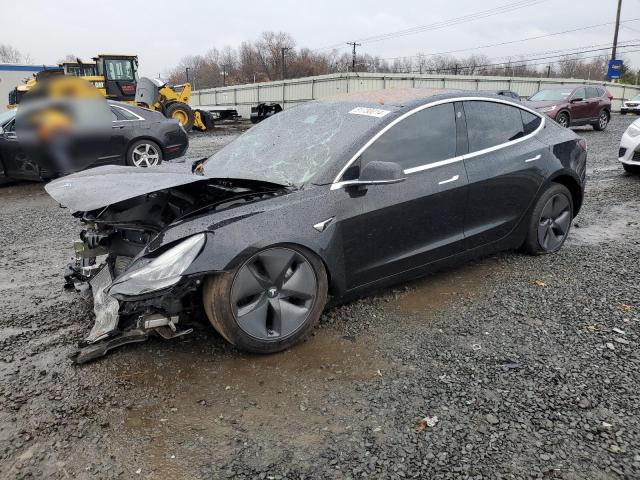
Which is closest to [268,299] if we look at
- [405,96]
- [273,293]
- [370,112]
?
[273,293]

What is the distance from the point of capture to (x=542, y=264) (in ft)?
14.8

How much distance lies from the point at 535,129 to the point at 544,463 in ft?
10.4

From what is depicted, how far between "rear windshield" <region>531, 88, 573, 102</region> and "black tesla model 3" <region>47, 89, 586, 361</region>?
48.1 ft

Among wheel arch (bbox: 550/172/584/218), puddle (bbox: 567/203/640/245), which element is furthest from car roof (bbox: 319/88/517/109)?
puddle (bbox: 567/203/640/245)

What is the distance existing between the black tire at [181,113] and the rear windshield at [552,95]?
12785mm

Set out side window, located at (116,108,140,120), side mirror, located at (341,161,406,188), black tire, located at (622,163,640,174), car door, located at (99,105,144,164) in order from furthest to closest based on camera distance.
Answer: side window, located at (116,108,140,120) → car door, located at (99,105,144,164) → black tire, located at (622,163,640,174) → side mirror, located at (341,161,406,188)

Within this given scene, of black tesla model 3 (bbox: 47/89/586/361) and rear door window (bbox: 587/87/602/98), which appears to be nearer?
black tesla model 3 (bbox: 47/89/586/361)

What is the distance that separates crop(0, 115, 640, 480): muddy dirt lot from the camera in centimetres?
221

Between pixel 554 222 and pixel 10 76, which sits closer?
pixel 554 222

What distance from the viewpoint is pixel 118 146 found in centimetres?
918

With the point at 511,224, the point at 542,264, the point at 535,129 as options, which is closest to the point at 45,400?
the point at 511,224

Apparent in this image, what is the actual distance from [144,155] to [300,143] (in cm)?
675

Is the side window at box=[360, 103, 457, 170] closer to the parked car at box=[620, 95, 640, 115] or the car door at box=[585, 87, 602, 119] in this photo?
the car door at box=[585, 87, 602, 119]

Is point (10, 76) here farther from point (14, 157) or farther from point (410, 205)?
point (410, 205)
